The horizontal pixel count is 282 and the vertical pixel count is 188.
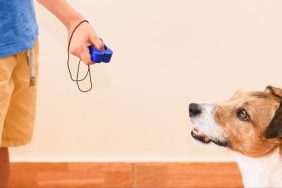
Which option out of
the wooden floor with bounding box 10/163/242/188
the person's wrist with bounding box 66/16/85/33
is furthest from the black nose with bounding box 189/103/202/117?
the wooden floor with bounding box 10/163/242/188

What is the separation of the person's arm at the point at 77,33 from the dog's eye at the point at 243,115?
1.60 feet

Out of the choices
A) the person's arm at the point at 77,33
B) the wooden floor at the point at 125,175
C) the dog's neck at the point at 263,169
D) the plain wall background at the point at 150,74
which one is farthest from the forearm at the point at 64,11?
the wooden floor at the point at 125,175

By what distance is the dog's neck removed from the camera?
1356 millimetres

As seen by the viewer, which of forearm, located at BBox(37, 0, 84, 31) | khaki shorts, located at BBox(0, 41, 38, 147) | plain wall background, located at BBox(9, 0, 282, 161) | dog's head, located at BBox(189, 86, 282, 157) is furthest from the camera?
plain wall background, located at BBox(9, 0, 282, 161)

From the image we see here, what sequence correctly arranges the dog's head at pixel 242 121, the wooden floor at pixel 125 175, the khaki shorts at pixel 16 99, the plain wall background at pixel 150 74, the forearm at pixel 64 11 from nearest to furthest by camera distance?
the khaki shorts at pixel 16 99, the forearm at pixel 64 11, the dog's head at pixel 242 121, the plain wall background at pixel 150 74, the wooden floor at pixel 125 175

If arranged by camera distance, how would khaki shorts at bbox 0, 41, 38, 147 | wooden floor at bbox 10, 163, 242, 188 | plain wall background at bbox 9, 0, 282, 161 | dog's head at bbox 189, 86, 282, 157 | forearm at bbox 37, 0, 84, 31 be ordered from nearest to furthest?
khaki shorts at bbox 0, 41, 38, 147 < forearm at bbox 37, 0, 84, 31 < dog's head at bbox 189, 86, 282, 157 < plain wall background at bbox 9, 0, 282, 161 < wooden floor at bbox 10, 163, 242, 188

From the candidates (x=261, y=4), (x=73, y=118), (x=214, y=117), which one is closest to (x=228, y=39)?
(x=261, y=4)

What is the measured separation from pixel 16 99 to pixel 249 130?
0.72 meters

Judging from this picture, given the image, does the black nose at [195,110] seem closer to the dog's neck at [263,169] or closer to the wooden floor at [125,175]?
the dog's neck at [263,169]

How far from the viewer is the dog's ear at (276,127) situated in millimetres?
1277

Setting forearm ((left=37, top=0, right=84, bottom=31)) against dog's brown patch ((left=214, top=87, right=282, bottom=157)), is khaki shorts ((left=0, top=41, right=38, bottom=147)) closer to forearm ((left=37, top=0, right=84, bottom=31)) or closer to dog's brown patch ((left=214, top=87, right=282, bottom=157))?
forearm ((left=37, top=0, right=84, bottom=31))

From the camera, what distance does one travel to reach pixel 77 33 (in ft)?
4.09

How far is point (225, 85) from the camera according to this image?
1979mm

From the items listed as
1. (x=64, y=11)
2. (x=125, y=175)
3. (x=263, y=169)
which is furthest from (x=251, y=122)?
(x=125, y=175)
